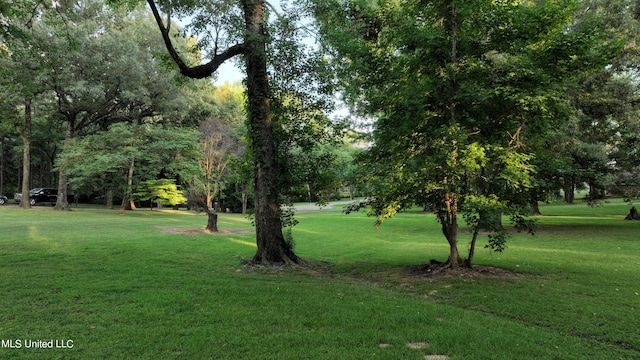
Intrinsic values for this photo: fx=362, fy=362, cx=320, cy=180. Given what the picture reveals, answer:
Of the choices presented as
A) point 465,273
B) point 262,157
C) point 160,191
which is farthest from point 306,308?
point 160,191

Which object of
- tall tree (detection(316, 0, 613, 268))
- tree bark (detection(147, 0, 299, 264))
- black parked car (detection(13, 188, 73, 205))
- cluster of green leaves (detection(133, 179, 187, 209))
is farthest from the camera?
black parked car (detection(13, 188, 73, 205))

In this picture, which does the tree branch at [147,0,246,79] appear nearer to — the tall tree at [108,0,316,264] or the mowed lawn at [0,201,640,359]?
the tall tree at [108,0,316,264]

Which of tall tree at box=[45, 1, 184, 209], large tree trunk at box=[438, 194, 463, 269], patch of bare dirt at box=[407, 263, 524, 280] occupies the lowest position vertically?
patch of bare dirt at box=[407, 263, 524, 280]

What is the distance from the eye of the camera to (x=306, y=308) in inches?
200

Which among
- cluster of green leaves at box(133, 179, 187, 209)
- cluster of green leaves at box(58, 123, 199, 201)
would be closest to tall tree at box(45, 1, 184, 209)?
cluster of green leaves at box(58, 123, 199, 201)

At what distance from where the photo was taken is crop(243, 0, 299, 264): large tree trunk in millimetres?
9125

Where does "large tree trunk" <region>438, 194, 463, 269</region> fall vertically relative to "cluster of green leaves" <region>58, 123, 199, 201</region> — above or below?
below

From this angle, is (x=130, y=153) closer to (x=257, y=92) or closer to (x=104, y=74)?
(x=104, y=74)

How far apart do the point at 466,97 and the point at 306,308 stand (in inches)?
210

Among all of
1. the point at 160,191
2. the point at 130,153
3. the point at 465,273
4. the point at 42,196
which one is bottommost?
the point at 465,273

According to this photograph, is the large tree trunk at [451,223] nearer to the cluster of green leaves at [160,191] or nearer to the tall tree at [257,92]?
the tall tree at [257,92]

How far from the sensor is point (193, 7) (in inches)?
331

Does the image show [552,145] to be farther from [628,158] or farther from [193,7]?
[193,7]

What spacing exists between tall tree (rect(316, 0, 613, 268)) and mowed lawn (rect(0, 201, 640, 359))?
5.99 feet
